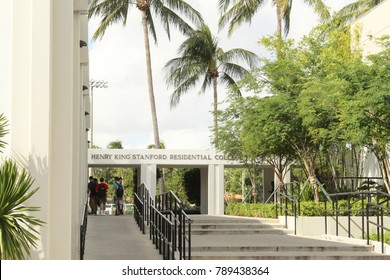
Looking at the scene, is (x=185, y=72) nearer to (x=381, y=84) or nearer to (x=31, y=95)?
(x=381, y=84)

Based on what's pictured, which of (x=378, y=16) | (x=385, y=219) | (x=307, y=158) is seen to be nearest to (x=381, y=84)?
(x=385, y=219)

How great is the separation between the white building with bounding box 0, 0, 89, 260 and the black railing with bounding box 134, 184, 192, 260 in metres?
3.60

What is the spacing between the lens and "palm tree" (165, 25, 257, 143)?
42.7m

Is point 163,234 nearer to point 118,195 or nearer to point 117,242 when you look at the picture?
point 117,242

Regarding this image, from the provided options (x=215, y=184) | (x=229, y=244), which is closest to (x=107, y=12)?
(x=215, y=184)

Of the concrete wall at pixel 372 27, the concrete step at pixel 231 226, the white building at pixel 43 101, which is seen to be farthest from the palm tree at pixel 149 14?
the white building at pixel 43 101

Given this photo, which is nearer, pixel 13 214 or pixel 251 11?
pixel 13 214

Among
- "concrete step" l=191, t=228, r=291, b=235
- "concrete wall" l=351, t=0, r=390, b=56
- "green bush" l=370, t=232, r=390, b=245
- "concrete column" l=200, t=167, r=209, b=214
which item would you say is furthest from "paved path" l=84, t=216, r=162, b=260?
"concrete column" l=200, t=167, r=209, b=214

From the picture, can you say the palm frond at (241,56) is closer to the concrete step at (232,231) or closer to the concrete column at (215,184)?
the concrete column at (215,184)

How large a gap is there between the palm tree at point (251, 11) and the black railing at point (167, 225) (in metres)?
17.5

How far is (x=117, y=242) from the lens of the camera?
1678 cm

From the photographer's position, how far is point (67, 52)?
347 inches

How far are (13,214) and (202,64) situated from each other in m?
37.2

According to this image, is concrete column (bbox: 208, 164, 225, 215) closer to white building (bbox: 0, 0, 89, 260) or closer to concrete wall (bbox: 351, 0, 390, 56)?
concrete wall (bbox: 351, 0, 390, 56)
